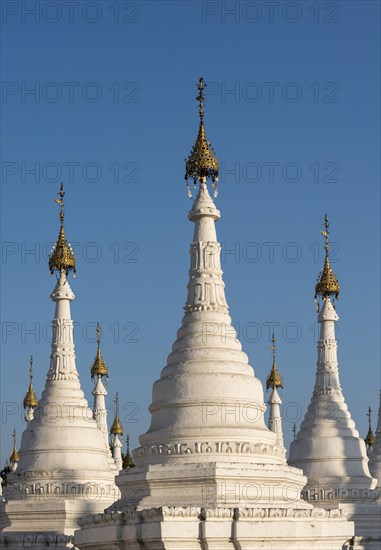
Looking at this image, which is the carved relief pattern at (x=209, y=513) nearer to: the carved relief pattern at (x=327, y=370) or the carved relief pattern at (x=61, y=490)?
the carved relief pattern at (x=61, y=490)

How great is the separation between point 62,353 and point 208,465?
16.1m

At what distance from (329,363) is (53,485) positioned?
1445 cm

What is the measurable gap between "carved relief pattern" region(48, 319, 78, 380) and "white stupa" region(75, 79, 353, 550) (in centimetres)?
1157

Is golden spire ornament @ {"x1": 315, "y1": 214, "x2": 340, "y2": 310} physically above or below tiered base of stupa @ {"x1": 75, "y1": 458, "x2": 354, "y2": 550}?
above

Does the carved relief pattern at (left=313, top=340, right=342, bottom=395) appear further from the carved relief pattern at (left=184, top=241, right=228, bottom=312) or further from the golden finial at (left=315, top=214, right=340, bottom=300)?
the carved relief pattern at (left=184, top=241, right=228, bottom=312)

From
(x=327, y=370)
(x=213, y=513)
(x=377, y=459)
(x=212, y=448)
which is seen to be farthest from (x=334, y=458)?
(x=213, y=513)

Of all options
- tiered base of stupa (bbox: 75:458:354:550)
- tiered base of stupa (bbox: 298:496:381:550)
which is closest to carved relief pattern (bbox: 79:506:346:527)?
tiered base of stupa (bbox: 75:458:354:550)

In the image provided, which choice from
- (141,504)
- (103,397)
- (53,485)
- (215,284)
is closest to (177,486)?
(141,504)

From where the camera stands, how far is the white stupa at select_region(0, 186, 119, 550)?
159 ft

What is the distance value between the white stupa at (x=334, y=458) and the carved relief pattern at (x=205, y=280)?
46.4 feet

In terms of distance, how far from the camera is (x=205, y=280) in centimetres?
4188

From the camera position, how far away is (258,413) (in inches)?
1581

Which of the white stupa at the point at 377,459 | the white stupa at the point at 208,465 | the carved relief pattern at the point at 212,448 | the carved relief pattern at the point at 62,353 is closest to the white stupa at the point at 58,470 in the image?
the carved relief pattern at the point at 62,353

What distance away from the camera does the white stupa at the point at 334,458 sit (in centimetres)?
5234
